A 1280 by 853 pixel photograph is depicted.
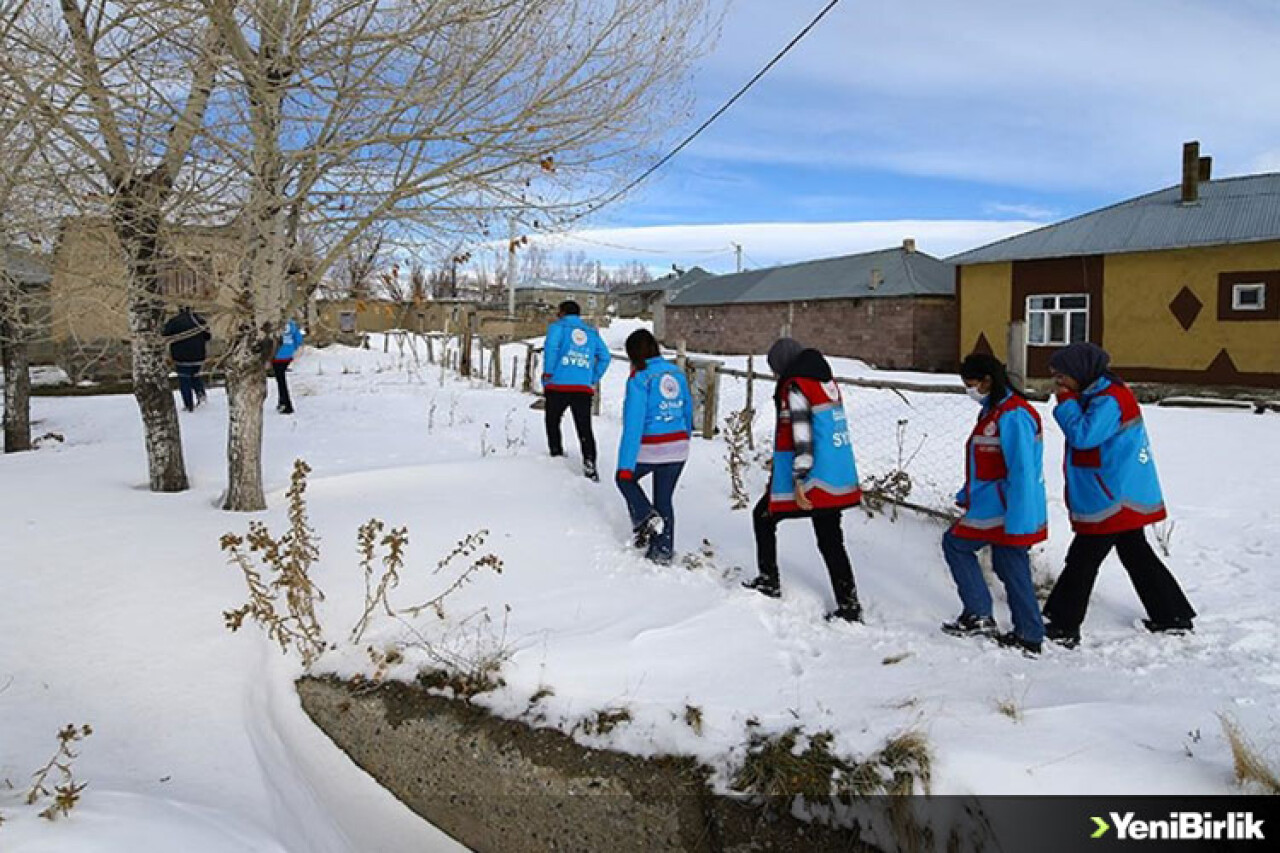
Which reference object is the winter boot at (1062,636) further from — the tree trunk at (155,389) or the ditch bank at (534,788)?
the tree trunk at (155,389)

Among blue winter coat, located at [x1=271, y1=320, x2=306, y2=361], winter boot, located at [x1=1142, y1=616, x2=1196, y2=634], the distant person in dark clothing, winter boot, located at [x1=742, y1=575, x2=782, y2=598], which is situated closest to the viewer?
winter boot, located at [x1=1142, y1=616, x2=1196, y2=634]

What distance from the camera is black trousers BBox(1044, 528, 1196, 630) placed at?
4.31m

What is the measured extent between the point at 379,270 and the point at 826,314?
21.7 meters

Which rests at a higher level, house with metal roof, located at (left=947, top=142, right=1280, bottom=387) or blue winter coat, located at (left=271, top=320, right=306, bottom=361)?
house with metal roof, located at (left=947, top=142, right=1280, bottom=387)

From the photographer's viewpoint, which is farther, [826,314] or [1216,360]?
[826,314]

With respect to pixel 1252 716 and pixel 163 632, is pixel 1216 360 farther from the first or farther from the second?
pixel 163 632

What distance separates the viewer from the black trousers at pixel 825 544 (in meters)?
4.46

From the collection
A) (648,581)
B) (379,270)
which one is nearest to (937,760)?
(648,581)

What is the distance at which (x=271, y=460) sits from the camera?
7.96 meters

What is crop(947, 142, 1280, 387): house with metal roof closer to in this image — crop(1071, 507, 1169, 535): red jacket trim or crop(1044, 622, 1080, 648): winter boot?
crop(1071, 507, 1169, 535): red jacket trim

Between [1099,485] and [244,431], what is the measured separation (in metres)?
5.63

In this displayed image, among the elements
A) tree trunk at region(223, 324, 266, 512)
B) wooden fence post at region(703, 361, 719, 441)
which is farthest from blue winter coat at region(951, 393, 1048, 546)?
wooden fence post at region(703, 361, 719, 441)

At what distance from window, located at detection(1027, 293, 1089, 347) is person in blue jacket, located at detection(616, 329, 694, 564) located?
16520 mm

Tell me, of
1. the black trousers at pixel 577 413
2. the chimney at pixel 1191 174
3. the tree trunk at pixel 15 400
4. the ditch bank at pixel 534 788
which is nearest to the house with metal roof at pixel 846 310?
the chimney at pixel 1191 174
